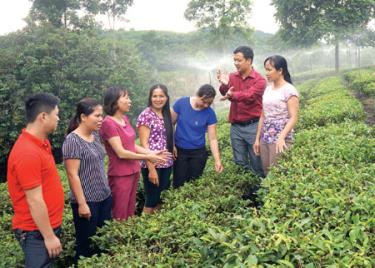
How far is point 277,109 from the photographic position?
4.61 meters

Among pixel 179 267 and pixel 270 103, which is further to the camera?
pixel 270 103

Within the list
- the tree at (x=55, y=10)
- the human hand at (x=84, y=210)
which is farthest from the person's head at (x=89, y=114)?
the tree at (x=55, y=10)

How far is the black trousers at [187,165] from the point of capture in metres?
4.90

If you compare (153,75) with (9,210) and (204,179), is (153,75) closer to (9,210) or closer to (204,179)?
(9,210)

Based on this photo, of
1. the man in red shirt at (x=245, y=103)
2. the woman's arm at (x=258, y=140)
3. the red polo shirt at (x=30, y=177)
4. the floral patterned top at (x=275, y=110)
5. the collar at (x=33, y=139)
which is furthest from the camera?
the man in red shirt at (x=245, y=103)

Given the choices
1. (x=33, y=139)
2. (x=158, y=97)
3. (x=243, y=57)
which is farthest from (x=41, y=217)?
(x=243, y=57)

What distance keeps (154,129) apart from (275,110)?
150 centimetres

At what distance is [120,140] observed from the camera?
414 cm

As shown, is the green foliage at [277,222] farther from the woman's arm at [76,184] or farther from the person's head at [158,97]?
the person's head at [158,97]

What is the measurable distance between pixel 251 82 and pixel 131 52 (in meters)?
18.5

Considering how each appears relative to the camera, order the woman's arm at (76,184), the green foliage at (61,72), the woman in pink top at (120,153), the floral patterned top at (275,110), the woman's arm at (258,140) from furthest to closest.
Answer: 1. the green foliage at (61,72)
2. the woman's arm at (258,140)
3. the floral patterned top at (275,110)
4. the woman in pink top at (120,153)
5. the woman's arm at (76,184)

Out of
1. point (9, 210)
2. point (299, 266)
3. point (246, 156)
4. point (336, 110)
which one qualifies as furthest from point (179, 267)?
point (336, 110)

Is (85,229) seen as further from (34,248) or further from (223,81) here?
(223,81)

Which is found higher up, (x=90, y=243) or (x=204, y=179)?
(x=204, y=179)
